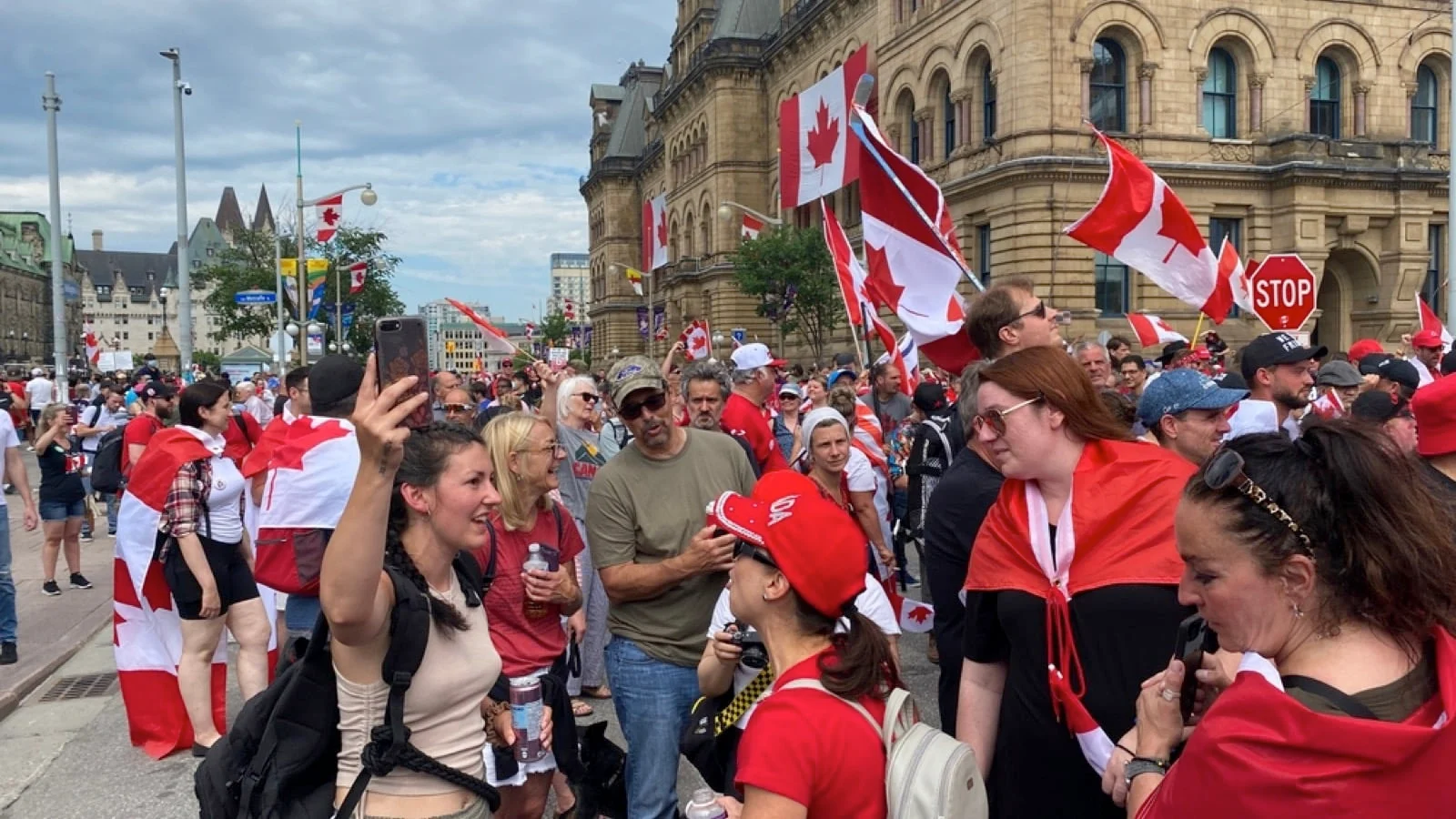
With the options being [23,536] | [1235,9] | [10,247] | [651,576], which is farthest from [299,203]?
[10,247]

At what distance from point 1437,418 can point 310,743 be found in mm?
3201

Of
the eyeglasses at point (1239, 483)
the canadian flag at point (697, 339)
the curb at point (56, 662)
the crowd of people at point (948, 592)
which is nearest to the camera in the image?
the crowd of people at point (948, 592)

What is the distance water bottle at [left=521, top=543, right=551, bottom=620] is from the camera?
12.9ft

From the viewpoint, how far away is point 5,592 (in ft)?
25.2

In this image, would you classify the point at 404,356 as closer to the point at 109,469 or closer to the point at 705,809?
the point at 705,809

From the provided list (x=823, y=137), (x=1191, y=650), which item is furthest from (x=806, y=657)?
(x=823, y=137)

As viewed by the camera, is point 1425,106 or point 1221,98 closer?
point 1221,98

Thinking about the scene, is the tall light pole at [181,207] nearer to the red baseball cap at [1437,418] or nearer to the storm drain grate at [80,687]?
the storm drain grate at [80,687]

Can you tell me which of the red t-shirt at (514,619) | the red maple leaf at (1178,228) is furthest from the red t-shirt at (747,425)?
the red maple leaf at (1178,228)

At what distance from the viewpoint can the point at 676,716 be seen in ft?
12.5

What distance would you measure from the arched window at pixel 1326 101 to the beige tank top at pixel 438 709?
33.4m

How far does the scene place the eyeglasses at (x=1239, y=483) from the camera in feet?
5.64

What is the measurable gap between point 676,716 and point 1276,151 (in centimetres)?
3096

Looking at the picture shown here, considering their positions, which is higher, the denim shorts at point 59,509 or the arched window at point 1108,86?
the arched window at point 1108,86
